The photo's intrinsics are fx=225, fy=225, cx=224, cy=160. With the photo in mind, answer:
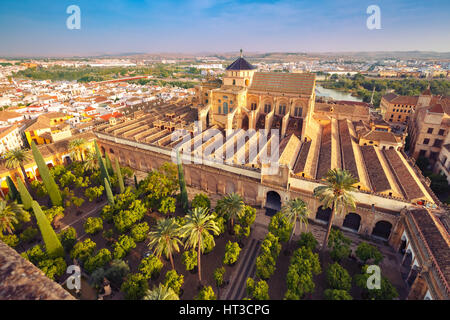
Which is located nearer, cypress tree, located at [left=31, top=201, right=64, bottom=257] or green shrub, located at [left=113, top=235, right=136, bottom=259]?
cypress tree, located at [left=31, top=201, right=64, bottom=257]

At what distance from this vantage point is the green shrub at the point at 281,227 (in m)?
28.6

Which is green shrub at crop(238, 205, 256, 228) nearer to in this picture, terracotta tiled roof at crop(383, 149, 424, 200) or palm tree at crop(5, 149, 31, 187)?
terracotta tiled roof at crop(383, 149, 424, 200)

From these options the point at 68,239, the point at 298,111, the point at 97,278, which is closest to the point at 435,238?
the point at 298,111

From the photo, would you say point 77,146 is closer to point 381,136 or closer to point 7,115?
point 7,115

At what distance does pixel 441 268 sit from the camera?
69.8 ft

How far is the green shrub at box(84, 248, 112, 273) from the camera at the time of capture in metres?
25.3

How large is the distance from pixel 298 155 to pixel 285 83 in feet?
59.7

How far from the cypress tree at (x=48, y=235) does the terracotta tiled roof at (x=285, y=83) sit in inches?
1790

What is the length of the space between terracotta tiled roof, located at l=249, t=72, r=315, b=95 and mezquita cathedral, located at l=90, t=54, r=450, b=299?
22 centimetres

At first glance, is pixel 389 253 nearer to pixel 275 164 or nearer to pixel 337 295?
pixel 337 295

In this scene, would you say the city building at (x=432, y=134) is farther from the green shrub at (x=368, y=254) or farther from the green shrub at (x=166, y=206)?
the green shrub at (x=166, y=206)

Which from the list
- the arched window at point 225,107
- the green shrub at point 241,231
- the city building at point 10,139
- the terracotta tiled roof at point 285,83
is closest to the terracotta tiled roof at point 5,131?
the city building at point 10,139

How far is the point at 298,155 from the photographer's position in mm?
43719

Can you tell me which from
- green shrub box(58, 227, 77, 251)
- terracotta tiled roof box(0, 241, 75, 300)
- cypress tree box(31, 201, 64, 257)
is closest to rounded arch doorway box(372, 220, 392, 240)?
terracotta tiled roof box(0, 241, 75, 300)
